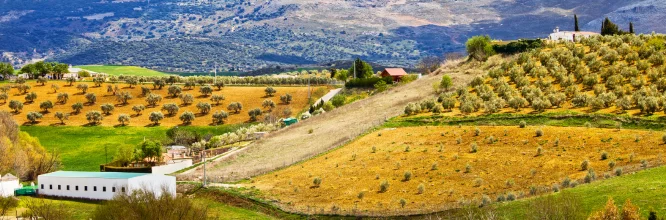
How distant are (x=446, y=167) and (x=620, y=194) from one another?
700 inches

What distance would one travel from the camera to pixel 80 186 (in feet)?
253

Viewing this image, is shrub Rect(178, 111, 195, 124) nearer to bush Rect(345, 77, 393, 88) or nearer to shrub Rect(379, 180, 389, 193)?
bush Rect(345, 77, 393, 88)

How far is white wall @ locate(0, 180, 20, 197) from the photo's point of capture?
75.4 meters

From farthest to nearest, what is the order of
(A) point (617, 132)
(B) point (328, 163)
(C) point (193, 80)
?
(C) point (193, 80) < (B) point (328, 163) < (A) point (617, 132)

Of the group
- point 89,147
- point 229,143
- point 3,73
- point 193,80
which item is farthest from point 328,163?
point 3,73

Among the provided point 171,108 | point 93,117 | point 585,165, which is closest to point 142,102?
point 171,108

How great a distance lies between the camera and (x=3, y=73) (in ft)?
468

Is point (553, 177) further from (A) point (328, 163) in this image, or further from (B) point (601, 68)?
(B) point (601, 68)

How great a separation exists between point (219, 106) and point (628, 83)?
172ft

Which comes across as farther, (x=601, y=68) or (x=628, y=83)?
(x=601, y=68)

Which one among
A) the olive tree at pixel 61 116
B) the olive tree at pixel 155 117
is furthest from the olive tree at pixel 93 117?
the olive tree at pixel 155 117

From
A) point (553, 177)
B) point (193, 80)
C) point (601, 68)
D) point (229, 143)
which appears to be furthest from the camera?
point (193, 80)

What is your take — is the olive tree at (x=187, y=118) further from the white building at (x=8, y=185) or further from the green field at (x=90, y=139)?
the white building at (x=8, y=185)

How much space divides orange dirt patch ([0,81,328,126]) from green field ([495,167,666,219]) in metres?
65.7
